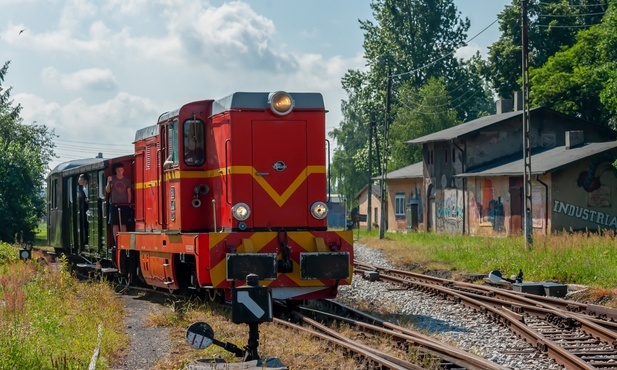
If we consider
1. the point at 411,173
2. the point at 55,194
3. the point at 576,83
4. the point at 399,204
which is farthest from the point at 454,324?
the point at 399,204

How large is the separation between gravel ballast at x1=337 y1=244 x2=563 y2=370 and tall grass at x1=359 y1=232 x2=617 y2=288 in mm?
3424

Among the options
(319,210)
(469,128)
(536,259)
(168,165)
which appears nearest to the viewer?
(319,210)

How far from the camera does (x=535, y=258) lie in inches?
848

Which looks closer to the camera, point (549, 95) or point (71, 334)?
point (71, 334)

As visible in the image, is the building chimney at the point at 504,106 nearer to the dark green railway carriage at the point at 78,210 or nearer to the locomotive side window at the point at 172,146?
the dark green railway carriage at the point at 78,210

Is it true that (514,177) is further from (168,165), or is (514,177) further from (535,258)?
(168,165)

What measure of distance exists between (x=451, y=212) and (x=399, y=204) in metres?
9.36

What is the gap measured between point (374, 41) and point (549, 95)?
25536 millimetres

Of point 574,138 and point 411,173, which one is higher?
point 574,138

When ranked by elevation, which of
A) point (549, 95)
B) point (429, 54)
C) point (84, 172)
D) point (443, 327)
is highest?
point (429, 54)

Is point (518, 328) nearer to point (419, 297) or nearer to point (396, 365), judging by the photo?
point (396, 365)

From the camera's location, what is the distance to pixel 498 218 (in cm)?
3903

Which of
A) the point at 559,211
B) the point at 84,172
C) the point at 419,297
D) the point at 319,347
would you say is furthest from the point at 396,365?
the point at 559,211

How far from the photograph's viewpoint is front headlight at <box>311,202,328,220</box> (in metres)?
13.6
